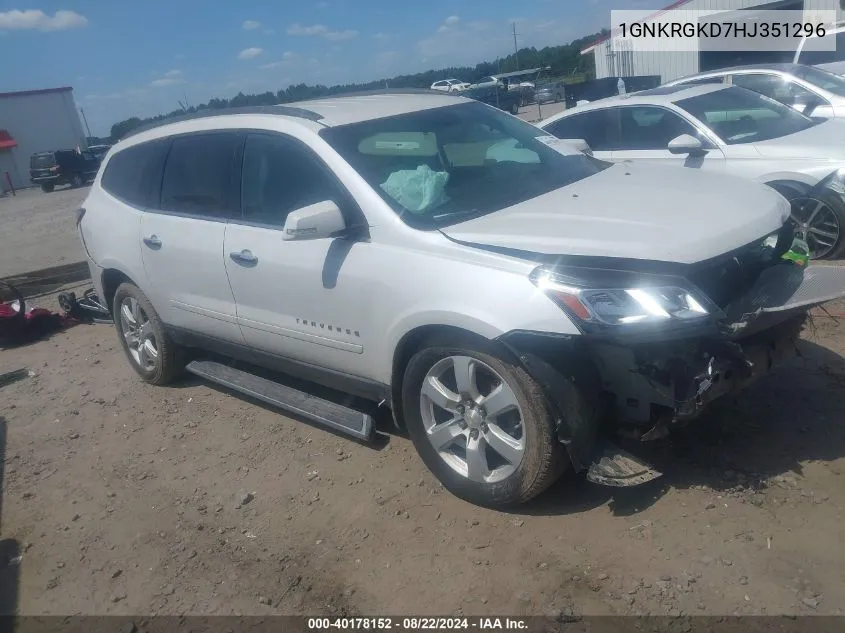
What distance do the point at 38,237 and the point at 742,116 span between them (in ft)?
51.8

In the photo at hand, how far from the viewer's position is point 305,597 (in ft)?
10.4

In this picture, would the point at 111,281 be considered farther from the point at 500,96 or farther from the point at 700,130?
the point at 500,96

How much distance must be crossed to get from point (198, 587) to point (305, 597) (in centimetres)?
55

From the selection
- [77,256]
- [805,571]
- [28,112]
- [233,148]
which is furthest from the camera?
[28,112]

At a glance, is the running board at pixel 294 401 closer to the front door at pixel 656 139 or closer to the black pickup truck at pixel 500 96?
the front door at pixel 656 139

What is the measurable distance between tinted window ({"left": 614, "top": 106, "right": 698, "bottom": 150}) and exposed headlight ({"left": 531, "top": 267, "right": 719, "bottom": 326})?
4520mm

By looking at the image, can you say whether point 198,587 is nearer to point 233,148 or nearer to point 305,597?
point 305,597

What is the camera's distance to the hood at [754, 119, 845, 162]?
6191 millimetres

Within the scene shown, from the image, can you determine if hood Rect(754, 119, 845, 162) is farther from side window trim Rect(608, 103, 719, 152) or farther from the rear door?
the rear door

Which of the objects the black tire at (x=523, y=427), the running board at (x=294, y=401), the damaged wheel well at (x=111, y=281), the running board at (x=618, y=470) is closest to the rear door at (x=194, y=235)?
the running board at (x=294, y=401)

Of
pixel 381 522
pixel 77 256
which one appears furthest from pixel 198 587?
pixel 77 256

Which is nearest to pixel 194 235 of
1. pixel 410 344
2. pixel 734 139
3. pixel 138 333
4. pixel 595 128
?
pixel 138 333

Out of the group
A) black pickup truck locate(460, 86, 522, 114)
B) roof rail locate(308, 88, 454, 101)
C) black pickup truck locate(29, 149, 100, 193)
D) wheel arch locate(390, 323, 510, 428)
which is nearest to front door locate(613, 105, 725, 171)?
roof rail locate(308, 88, 454, 101)

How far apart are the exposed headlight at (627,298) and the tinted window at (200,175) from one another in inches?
93.0
